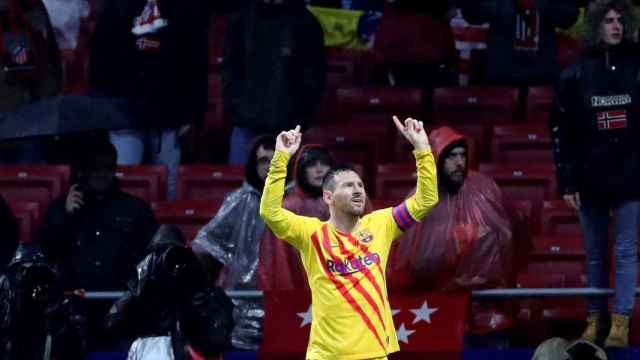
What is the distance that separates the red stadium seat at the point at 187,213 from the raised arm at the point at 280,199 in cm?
264

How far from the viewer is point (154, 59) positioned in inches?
512

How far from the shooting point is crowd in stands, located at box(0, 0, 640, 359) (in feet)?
39.0

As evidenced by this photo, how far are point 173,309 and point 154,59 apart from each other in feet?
10.7

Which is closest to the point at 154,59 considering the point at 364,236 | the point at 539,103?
the point at 364,236

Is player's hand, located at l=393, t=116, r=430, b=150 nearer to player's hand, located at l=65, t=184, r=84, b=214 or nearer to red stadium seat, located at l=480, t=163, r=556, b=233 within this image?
player's hand, located at l=65, t=184, r=84, b=214

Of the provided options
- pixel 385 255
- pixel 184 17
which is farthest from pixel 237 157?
pixel 385 255

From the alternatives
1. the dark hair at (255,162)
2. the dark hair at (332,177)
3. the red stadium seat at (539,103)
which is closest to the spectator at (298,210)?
the dark hair at (255,162)

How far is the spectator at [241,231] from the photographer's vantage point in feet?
40.9

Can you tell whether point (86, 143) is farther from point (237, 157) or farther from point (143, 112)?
point (237, 157)

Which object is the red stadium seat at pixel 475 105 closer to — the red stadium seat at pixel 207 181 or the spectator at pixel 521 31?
the spectator at pixel 521 31

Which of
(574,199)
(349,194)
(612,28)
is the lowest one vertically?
(574,199)

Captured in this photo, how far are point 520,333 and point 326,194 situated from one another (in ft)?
7.04

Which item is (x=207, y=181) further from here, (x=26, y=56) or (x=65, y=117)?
(x=26, y=56)

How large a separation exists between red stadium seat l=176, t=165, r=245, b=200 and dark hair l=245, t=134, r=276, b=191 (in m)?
1.42
